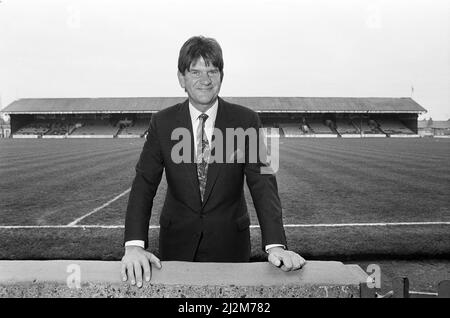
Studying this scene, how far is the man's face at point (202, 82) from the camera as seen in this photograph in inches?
87.3

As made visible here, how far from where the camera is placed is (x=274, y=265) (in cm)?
184

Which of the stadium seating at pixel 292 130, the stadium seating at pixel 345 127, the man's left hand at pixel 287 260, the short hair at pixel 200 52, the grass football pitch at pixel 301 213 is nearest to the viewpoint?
the man's left hand at pixel 287 260

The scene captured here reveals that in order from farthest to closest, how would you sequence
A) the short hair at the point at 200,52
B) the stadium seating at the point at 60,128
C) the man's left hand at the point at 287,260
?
the stadium seating at the point at 60,128
the short hair at the point at 200,52
the man's left hand at the point at 287,260

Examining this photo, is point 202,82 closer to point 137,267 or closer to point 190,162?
point 190,162

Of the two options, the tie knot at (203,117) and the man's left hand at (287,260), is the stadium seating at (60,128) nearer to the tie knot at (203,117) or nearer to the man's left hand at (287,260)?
the tie knot at (203,117)

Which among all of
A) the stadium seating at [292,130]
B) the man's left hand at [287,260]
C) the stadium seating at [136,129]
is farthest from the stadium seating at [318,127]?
the man's left hand at [287,260]

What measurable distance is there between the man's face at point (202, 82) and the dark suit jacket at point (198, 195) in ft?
0.47

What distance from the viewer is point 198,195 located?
7.33 ft

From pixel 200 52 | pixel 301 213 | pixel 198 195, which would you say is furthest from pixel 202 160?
pixel 301 213

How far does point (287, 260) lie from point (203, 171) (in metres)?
0.77

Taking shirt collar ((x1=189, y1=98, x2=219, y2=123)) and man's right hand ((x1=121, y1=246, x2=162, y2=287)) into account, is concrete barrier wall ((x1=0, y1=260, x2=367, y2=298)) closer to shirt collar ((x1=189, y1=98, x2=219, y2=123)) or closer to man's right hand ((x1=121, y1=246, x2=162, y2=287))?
man's right hand ((x1=121, y1=246, x2=162, y2=287))

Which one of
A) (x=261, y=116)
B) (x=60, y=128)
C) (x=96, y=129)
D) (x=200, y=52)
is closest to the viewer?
(x=200, y=52)

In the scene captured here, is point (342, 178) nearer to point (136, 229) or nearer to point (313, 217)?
point (313, 217)

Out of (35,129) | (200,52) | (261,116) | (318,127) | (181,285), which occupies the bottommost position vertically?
(35,129)
